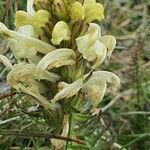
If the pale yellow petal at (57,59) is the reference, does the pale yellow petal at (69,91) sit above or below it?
below

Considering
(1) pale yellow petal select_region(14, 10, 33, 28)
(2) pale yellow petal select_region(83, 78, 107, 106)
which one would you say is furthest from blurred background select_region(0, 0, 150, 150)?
(1) pale yellow petal select_region(14, 10, 33, 28)

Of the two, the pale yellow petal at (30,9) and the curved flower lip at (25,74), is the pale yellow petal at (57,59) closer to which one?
the curved flower lip at (25,74)

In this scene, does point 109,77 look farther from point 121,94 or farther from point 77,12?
point 121,94

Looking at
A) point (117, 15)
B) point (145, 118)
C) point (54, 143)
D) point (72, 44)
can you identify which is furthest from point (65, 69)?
point (117, 15)

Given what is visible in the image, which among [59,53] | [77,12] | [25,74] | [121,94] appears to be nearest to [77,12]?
[77,12]

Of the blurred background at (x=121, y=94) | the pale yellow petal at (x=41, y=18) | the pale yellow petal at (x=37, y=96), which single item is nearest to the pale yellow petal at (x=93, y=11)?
the pale yellow petal at (x=41, y=18)
